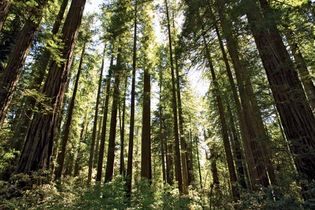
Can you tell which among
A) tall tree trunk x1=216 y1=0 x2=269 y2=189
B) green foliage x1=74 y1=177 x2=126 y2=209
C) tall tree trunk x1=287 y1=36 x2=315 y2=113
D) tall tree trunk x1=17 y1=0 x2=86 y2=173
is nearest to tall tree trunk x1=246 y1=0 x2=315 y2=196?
tall tree trunk x1=287 y1=36 x2=315 y2=113

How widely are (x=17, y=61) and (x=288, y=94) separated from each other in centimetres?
625

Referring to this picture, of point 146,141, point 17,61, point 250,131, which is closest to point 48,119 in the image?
point 17,61

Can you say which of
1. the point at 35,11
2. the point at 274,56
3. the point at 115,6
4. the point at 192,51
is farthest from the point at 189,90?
the point at 35,11

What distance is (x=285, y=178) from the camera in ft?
18.0

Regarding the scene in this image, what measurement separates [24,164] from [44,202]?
3.15ft

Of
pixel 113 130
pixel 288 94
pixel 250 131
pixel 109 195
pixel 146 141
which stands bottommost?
pixel 109 195

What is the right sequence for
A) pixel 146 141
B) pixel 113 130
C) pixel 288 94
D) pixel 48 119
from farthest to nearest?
pixel 113 130, pixel 146 141, pixel 48 119, pixel 288 94

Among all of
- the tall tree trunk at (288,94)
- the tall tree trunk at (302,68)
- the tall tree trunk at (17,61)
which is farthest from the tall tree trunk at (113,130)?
the tall tree trunk at (302,68)

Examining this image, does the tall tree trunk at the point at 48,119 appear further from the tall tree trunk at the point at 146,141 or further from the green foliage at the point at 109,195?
the tall tree trunk at the point at 146,141

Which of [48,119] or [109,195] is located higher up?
[48,119]

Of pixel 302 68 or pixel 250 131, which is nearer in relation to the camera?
pixel 302 68

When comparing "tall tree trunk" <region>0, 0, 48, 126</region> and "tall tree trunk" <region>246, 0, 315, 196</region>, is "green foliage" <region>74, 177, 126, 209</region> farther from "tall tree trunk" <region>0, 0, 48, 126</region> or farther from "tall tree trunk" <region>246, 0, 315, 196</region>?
"tall tree trunk" <region>246, 0, 315, 196</region>

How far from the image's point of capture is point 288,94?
219 inches

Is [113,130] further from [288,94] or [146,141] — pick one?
[288,94]
